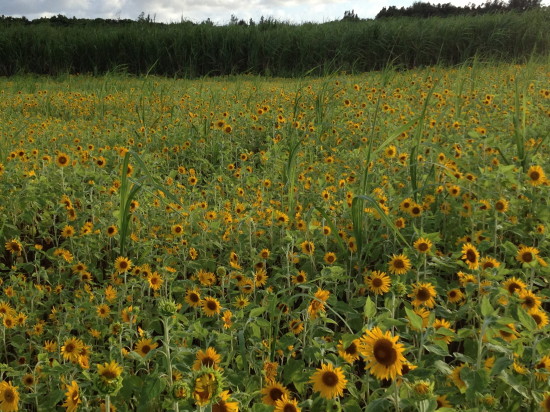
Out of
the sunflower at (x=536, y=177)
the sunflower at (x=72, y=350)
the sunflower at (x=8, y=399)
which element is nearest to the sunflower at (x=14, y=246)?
the sunflower at (x=72, y=350)

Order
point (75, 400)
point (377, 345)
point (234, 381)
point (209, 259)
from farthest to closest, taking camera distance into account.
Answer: point (209, 259) → point (234, 381) → point (75, 400) → point (377, 345)

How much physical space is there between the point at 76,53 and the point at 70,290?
1441cm

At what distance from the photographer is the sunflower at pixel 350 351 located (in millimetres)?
1402

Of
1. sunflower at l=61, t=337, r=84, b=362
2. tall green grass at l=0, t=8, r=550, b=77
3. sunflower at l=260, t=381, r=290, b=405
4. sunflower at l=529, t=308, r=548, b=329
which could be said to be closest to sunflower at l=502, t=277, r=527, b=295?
sunflower at l=529, t=308, r=548, b=329

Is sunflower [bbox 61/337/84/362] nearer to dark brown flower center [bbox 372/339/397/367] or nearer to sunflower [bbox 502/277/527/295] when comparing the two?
dark brown flower center [bbox 372/339/397/367]

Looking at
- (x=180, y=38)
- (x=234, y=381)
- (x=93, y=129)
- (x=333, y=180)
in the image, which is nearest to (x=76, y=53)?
(x=180, y=38)

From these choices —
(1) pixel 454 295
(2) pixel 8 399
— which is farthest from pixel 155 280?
(1) pixel 454 295

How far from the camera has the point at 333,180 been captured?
3.52 meters

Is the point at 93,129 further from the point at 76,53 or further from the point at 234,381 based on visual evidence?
the point at 76,53

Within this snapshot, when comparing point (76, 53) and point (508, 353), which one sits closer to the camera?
point (508, 353)

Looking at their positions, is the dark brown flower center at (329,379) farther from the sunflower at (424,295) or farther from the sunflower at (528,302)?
the sunflower at (528,302)

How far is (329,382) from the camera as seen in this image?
1.28 metres

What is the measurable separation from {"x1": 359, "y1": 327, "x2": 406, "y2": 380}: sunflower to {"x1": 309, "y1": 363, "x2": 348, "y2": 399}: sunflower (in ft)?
0.57

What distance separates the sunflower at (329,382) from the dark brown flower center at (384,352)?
20 cm
